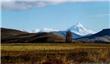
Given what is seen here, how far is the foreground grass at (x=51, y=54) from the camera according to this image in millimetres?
20516

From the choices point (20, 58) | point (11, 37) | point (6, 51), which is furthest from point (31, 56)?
point (11, 37)

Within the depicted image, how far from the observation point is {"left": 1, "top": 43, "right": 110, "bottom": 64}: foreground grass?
67.3ft

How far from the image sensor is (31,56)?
2125cm

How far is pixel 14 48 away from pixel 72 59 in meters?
4.25

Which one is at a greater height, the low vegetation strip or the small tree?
the small tree

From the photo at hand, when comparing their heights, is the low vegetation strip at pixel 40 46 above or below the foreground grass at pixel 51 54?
above

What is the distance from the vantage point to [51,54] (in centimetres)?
2227

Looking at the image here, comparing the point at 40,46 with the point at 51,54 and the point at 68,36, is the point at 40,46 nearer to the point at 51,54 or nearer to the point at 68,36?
the point at 68,36

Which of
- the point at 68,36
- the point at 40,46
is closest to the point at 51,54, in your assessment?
the point at 40,46

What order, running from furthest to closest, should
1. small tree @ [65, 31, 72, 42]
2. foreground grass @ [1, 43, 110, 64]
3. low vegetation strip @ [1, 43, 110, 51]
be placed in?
small tree @ [65, 31, 72, 42] < low vegetation strip @ [1, 43, 110, 51] < foreground grass @ [1, 43, 110, 64]

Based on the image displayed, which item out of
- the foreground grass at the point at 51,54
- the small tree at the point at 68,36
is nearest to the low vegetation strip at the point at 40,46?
the foreground grass at the point at 51,54

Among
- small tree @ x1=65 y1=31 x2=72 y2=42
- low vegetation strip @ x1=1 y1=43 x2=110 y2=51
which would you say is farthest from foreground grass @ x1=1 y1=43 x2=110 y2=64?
small tree @ x1=65 y1=31 x2=72 y2=42

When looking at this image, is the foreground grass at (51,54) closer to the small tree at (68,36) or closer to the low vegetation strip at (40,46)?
the low vegetation strip at (40,46)

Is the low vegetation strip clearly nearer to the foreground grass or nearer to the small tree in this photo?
the foreground grass
